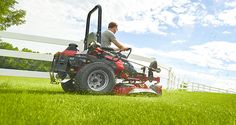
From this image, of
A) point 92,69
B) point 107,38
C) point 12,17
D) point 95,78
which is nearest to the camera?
point 92,69

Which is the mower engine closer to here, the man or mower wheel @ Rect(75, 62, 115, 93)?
mower wheel @ Rect(75, 62, 115, 93)

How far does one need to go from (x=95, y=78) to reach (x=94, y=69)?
279mm

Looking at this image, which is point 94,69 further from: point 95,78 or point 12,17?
point 12,17

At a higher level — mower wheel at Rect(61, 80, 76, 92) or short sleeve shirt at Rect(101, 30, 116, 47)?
short sleeve shirt at Rect(101, 30, 116, 47)

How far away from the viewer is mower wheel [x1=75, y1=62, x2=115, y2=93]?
7934 mm

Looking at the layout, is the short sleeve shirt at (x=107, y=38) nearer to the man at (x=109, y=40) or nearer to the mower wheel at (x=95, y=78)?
the man at (x=109, y=40)

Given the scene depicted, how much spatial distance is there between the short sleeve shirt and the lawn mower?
29 centimetres

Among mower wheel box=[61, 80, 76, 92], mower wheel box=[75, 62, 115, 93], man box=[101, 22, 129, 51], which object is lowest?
mower wheel box=[61, 80, 76, 92]

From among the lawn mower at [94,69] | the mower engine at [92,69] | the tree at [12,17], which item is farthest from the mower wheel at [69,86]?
the tree at [12,17]

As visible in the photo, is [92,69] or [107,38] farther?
[107,38]

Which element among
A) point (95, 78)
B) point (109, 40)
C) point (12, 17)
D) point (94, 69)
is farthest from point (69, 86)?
point (12, 17)

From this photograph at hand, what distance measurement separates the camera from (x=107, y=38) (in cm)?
909

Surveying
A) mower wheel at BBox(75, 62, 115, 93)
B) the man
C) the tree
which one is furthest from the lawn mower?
the tree

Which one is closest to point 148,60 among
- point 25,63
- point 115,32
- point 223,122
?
point 115,32
